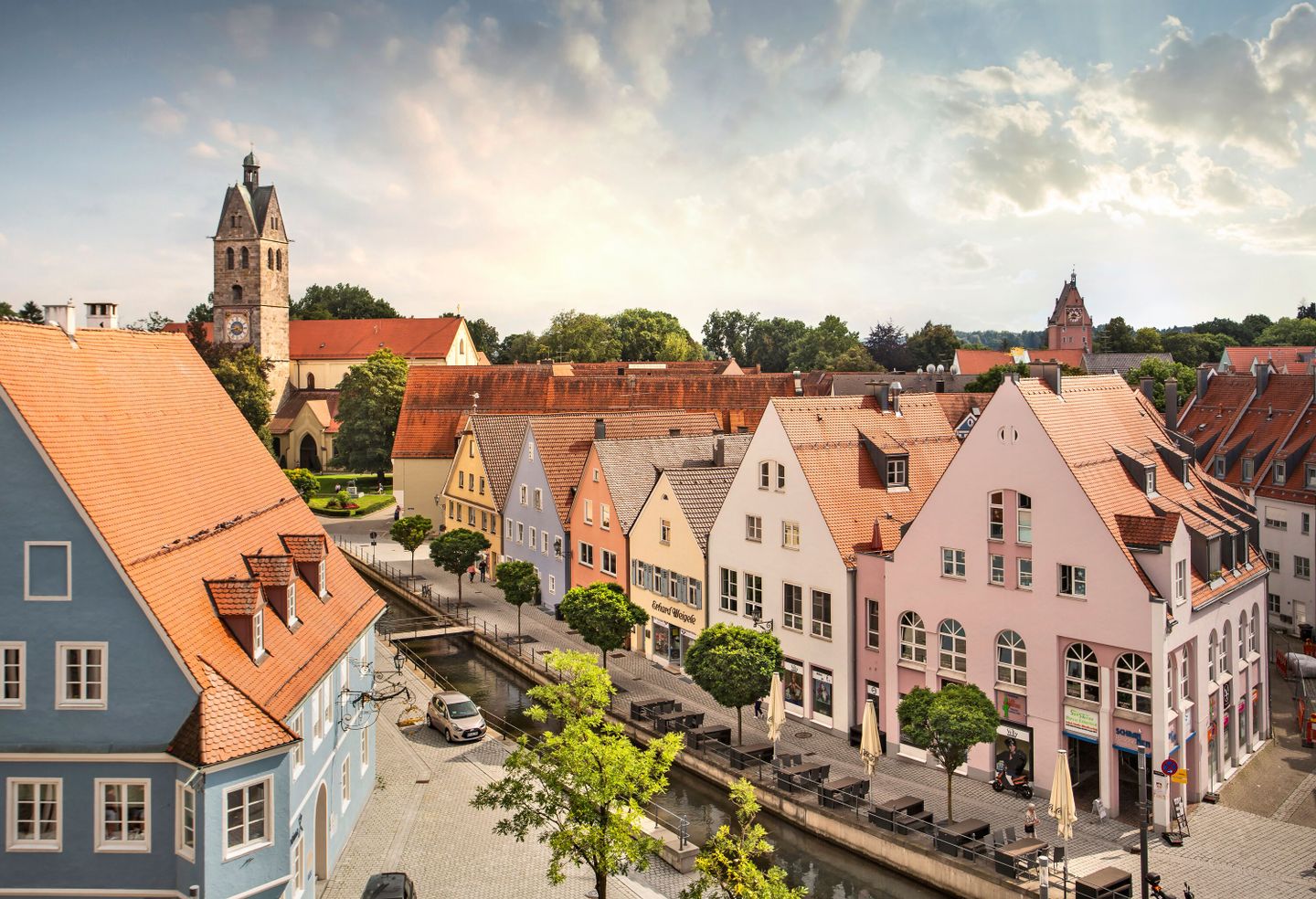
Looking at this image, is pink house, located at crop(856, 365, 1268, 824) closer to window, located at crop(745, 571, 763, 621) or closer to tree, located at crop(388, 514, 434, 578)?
window, located at crop(745, 571, 763, 621)

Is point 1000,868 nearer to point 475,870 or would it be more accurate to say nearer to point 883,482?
point 475,870

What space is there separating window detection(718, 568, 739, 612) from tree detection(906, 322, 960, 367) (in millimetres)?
120352

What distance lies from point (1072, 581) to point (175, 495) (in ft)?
72.2

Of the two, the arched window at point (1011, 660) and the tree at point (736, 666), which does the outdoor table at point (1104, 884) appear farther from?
the tree at point (736, 666)

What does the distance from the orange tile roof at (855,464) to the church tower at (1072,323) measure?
516 ft

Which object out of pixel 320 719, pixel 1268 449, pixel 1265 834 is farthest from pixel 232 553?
pixel 1268 449

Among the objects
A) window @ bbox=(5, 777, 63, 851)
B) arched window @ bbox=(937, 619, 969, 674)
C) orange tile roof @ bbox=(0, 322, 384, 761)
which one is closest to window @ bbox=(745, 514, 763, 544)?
arched window @ bbox=(937, 619, 969, 674)

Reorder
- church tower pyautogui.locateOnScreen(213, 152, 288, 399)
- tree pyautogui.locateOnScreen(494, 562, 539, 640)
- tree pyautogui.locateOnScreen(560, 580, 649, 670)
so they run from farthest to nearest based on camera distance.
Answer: church tower pyautogui.locateOnScreen(213, 152, 288, 399)
tree pyautogui.locateOnScreen(494, 562, 539, 640)
tree pyautogui.locateOnScreen(560, 580, 649, 670)

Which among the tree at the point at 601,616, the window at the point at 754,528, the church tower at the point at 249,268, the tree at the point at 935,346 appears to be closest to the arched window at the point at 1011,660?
the window at the point at 754,528

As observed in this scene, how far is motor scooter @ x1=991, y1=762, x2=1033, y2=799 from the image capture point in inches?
1194

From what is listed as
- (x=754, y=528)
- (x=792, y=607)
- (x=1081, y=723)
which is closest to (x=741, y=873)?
(x=1081, y=723)

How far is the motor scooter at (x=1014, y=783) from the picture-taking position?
3033 centimetres

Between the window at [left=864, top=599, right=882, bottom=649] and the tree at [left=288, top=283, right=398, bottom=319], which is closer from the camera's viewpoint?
the window at [left=864, top=599, right=882, bottom=649]

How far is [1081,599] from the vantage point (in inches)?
1159
